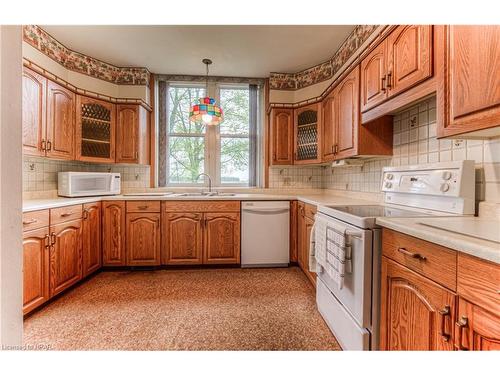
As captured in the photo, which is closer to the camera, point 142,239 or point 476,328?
point 476,328

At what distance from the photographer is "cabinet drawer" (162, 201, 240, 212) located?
268 cm

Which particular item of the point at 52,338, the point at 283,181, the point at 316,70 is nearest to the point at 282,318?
the point at 52,338

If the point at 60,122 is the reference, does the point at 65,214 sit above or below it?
below

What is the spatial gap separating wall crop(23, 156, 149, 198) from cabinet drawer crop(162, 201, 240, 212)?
764 mm

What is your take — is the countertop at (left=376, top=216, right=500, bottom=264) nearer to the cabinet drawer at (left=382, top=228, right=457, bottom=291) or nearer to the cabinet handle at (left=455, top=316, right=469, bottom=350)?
the cabinet drawer at (left=382, top=228, right=457, bottom=291)

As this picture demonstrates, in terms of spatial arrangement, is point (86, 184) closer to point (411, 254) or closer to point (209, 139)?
point (209, 139)

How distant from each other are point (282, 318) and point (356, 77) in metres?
2.01

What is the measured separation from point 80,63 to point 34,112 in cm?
114

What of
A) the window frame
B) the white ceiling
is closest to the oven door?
the white ceiling

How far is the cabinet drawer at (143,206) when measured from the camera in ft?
8.57

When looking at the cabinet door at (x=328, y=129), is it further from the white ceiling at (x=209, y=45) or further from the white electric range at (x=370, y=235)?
the white electric range at (x=370, y=235)

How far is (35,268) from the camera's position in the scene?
5.70 ft

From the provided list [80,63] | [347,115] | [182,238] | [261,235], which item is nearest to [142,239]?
[182,238]
